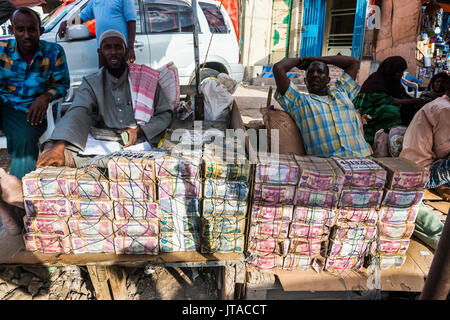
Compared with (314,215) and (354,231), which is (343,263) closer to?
(354,231)

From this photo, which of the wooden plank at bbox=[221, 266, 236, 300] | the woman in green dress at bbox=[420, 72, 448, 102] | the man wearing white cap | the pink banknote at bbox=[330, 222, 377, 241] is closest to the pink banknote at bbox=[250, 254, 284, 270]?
the wooden plank at bbox=[221, 266, 236, 300]

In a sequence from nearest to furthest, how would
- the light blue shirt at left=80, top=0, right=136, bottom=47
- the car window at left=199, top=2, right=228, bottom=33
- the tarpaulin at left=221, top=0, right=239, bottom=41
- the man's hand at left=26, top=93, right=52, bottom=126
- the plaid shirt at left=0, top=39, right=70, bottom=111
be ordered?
the man's hand at left=26, top=93, right=52, bottom=126 < the plaid shirt at left=0, top=39, right=70, bottom=111 < the light blue shirt at left=80, top=0, right=136, bottom=47 < the car window at left=199, top=2, right=228, bottom=33 < the tarpaulin at left=221, top=0, right=239, bottom=41

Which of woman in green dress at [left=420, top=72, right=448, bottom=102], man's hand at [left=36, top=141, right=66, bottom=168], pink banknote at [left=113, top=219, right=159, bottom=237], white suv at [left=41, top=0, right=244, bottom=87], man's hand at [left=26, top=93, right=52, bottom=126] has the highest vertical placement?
white suv at [left=41, top=0, right=244, bottom=87]

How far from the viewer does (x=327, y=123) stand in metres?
2.80

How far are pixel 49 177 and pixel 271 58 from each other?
10143 mm

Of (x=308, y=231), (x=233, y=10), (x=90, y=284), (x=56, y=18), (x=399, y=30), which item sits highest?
(x=233, y=10)

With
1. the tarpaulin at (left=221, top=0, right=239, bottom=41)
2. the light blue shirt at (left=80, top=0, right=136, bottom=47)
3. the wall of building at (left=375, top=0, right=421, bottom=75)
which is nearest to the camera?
the light blue shirt at (left=80, top=0, right=136, bottom=47)

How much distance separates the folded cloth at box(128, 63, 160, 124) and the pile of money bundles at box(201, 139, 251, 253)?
1123 millimetres

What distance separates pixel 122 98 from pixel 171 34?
9.09 ft

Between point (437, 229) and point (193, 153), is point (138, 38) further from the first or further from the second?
point (437, 229)

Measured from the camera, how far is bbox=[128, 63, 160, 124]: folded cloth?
9.62ft

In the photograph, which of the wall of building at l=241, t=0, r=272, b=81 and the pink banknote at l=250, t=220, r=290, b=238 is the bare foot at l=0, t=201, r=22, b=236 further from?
the wall of building at l=241, t=0, r=272, b=81

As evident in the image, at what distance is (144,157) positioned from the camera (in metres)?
1.94

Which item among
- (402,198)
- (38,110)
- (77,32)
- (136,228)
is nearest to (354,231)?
(402,198)
